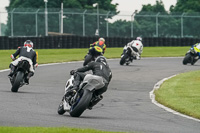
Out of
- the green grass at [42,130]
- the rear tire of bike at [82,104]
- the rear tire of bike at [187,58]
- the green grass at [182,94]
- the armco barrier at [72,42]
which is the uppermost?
the armco barrier at [72,42]

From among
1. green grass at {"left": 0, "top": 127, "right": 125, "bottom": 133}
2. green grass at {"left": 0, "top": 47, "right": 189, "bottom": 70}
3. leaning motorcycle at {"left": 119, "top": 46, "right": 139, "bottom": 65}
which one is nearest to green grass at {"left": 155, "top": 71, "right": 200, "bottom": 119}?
green grass at {"left": 0, "top": 127, "right": 125, "bottom": 133}

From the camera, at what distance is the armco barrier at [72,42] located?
36.4 metres

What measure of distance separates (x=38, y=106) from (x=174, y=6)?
269ft

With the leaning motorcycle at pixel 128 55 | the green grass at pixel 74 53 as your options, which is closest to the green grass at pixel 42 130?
the leaning motorcycle at pixel 128 55

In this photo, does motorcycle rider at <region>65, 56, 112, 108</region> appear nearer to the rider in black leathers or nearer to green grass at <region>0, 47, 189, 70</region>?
the rider in black leathers

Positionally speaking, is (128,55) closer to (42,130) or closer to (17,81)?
(17,81)

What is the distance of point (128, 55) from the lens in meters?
27.6

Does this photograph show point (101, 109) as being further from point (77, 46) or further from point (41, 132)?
point (77, 46)

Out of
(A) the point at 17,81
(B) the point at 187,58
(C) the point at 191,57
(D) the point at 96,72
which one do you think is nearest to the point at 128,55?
(B) the point at 187,58

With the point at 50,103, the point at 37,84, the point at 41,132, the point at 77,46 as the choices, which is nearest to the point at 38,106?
the point at 50,103

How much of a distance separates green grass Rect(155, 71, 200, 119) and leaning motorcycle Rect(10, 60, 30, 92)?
3.53 m

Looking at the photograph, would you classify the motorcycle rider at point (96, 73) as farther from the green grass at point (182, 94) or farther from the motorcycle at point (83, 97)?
the green grass at point (182, 94)

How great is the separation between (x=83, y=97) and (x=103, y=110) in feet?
5.36

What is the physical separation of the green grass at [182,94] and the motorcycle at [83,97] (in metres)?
2.00
